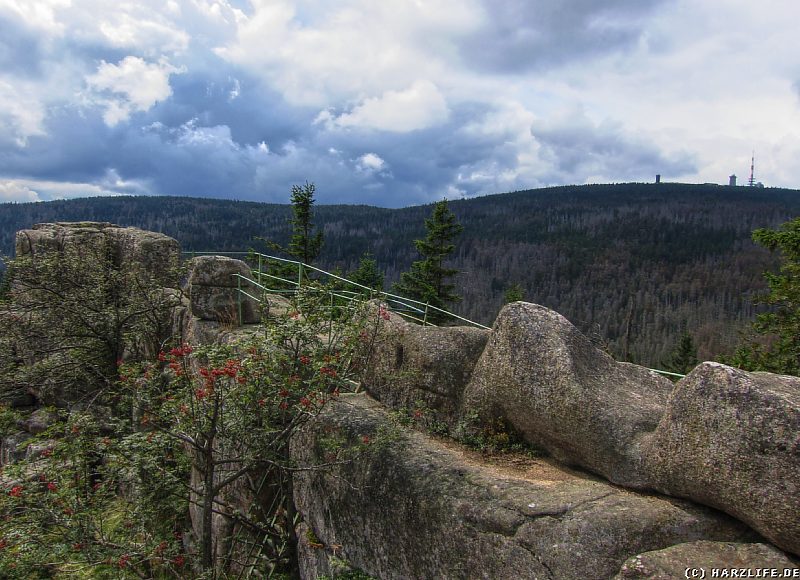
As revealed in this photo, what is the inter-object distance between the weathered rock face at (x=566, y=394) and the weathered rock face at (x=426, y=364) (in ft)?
1.86

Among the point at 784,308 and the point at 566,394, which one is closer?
the point at 566,394

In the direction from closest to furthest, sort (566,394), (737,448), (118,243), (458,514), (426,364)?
(737,448)
(458,514)
(566,394)
(426,364)
(118,243)

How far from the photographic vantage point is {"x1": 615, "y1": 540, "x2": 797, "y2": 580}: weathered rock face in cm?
580

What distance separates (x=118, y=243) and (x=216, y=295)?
399 inches

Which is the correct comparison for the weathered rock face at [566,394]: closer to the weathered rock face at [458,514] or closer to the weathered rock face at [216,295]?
the weathered rock face at [458,514]

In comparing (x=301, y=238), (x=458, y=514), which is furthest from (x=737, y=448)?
(x=301, y=238)

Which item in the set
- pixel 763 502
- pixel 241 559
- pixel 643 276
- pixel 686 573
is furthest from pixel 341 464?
pixel 643 276

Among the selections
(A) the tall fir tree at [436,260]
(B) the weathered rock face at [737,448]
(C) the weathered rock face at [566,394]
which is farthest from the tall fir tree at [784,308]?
(A) the tall fir tree at [436,260]

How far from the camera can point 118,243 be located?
2327cm

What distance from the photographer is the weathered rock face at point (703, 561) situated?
19.0 ft

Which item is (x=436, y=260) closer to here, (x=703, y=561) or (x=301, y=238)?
(x=301, y=238)

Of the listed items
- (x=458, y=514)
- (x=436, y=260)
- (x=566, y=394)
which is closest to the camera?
(x=458, y=514)

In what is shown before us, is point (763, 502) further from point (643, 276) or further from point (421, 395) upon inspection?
point (643, 276)

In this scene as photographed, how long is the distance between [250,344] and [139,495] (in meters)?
4.75
